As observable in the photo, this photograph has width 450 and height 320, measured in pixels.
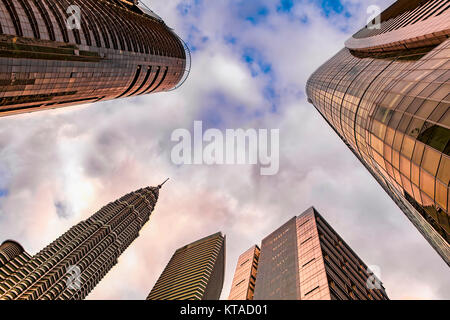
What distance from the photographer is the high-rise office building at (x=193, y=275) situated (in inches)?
4791

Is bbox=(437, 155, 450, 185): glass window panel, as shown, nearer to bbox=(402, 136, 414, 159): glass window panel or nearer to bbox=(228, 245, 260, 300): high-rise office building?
bbox=(402, 136, 414, 159): glass window panel

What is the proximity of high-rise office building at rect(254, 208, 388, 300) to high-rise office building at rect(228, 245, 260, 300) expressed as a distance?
20.7ft

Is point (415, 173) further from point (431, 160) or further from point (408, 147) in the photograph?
point (431, 160)

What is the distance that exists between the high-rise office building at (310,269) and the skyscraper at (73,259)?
354ft

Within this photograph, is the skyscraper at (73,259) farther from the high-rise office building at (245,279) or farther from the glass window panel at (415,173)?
the glass window panel at (415,173)

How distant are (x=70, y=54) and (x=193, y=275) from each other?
404ft

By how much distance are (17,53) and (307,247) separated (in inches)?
2820

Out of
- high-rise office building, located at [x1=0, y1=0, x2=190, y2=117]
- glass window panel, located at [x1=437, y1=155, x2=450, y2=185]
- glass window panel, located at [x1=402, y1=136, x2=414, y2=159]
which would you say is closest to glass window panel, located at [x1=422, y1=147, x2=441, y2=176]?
glass window panel, located at [x1=437, y1=155, x2=450, y2=185]

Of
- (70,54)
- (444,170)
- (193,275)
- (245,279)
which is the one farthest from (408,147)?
(193,275)

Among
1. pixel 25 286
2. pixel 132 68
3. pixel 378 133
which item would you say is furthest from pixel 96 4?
pixel 25 286

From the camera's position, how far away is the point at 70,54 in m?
46.2

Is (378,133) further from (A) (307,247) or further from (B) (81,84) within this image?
(B) (81,84)

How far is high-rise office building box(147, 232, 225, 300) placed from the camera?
121688mm
